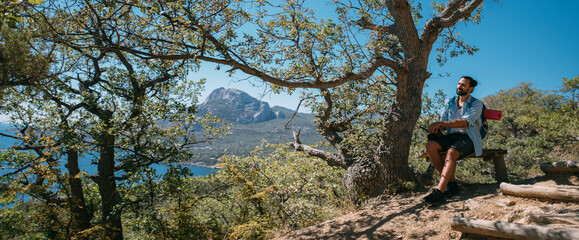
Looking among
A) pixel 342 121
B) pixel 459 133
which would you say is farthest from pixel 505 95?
pixel 459 133

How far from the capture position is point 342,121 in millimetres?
6934

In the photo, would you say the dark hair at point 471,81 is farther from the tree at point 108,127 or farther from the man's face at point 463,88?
the tree at point 108,127

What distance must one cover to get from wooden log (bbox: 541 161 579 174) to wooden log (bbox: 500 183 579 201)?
3.05 ft

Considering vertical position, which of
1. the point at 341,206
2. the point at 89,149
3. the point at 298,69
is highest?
the point at 298,69

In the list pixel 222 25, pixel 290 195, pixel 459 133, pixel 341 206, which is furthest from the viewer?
pixel 290 195

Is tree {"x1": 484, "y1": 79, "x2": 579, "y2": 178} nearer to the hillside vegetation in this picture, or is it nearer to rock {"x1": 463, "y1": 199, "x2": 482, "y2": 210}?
the hillside vegetation

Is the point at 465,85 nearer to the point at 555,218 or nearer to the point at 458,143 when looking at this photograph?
the point at 458,143

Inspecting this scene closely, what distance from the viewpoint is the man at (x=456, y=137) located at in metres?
3.41

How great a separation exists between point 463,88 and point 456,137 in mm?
669

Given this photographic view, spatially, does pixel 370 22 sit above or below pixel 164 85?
above

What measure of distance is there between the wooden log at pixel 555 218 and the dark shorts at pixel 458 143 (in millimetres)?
1237

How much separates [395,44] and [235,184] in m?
4.78

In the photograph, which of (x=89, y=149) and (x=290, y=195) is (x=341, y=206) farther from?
(x=89, y=149)

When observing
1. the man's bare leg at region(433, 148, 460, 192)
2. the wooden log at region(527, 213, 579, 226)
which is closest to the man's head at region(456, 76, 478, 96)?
the man's bare leg at region(433, 148, 460, 192)
